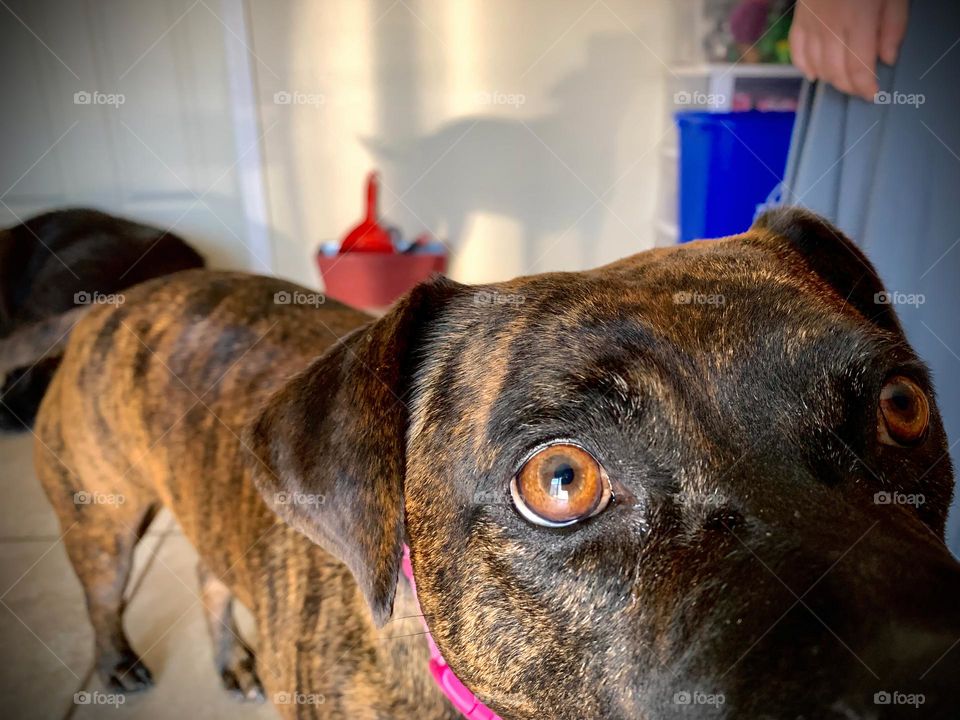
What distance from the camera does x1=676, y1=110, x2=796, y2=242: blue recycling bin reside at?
3.45 meters

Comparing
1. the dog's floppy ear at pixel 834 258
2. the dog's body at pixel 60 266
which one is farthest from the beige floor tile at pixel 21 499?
the dog's floppy ear at pixel 834 258

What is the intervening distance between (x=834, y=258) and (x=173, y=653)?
7.97 ft

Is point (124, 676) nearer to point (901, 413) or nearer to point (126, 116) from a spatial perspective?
point (901, 413)

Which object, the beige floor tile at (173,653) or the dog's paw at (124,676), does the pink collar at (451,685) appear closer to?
the beige floor tile at (173,653)

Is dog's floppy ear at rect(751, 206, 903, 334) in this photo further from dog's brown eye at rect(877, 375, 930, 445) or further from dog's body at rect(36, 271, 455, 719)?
dog's body at rect(36, 271, 455, 719)

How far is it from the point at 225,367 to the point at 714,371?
1.38 m

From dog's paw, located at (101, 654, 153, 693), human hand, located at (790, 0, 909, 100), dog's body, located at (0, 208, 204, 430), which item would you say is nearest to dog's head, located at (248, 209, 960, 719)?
human hand, located at (790, 0, 909, 100)

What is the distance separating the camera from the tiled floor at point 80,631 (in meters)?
2.33

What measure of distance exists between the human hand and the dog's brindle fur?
30.1 inches

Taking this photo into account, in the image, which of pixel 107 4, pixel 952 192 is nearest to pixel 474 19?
pixel 107 4

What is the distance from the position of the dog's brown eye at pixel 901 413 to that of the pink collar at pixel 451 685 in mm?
784

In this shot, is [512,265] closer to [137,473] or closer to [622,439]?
[137,473]

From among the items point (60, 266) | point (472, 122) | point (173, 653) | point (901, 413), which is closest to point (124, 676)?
point (173, 653)

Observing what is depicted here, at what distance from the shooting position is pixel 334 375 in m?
1.24
